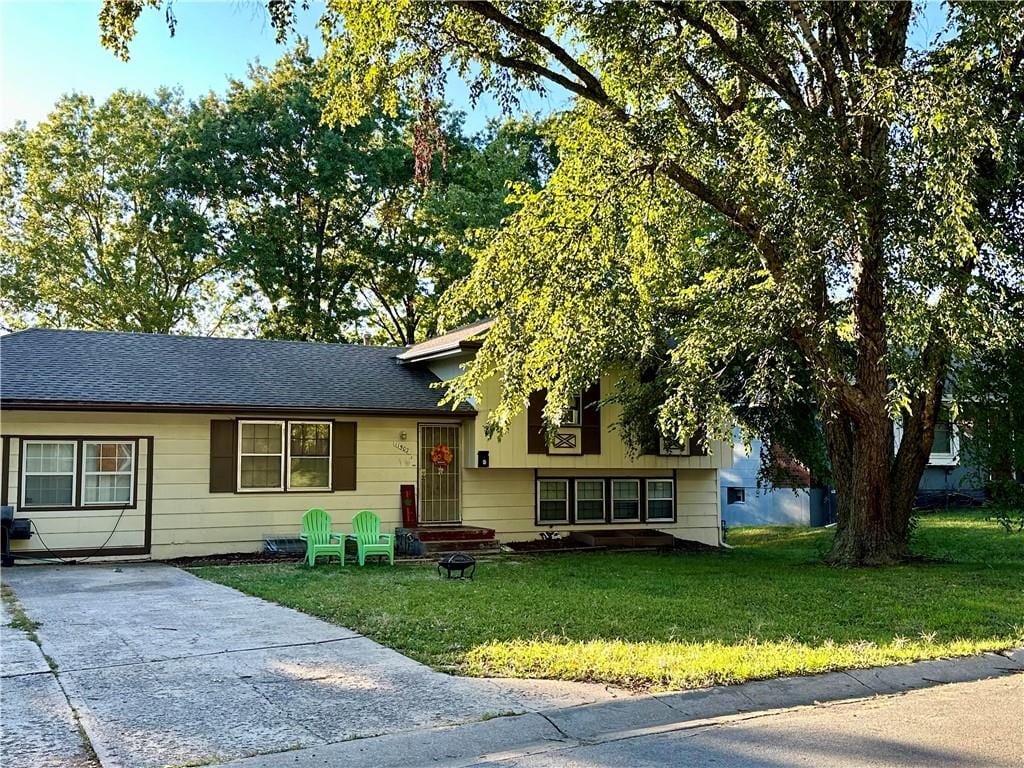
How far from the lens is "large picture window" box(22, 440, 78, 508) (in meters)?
13.0

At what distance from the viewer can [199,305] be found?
1266 inches

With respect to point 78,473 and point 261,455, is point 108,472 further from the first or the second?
point 261,455

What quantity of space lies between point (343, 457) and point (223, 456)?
82.2 inches

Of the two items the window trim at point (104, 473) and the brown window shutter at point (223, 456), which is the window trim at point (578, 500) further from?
the window trim at point (104, 473)

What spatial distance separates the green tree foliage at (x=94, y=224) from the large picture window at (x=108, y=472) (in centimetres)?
1594

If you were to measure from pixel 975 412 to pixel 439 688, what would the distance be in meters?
9.96

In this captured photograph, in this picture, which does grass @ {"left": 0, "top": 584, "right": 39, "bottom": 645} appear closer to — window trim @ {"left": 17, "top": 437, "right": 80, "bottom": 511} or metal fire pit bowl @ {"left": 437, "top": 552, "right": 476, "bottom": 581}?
window trim @ {"left": 17, "top": 437, "right": 80, "bottom": 511}

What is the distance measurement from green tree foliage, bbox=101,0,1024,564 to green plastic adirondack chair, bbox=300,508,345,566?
3152mm

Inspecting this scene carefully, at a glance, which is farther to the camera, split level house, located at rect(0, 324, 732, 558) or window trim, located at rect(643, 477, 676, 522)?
window trim, located at rect(643, 477, 676, 522)

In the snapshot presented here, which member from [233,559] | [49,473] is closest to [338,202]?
[49,473]

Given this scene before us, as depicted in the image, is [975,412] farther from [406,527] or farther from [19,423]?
[19,423]

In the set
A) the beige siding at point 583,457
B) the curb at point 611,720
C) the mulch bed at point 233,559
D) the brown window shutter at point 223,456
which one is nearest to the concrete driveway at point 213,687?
the curb at point 611,720

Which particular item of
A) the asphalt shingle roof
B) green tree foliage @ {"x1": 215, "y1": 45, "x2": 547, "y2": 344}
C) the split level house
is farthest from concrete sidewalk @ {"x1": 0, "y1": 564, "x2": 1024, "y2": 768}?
green tree foliage @ {"x1": 215, "y1": 45, "x2": 547, "y2": 344}

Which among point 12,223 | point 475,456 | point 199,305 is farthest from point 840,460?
point 12,223
